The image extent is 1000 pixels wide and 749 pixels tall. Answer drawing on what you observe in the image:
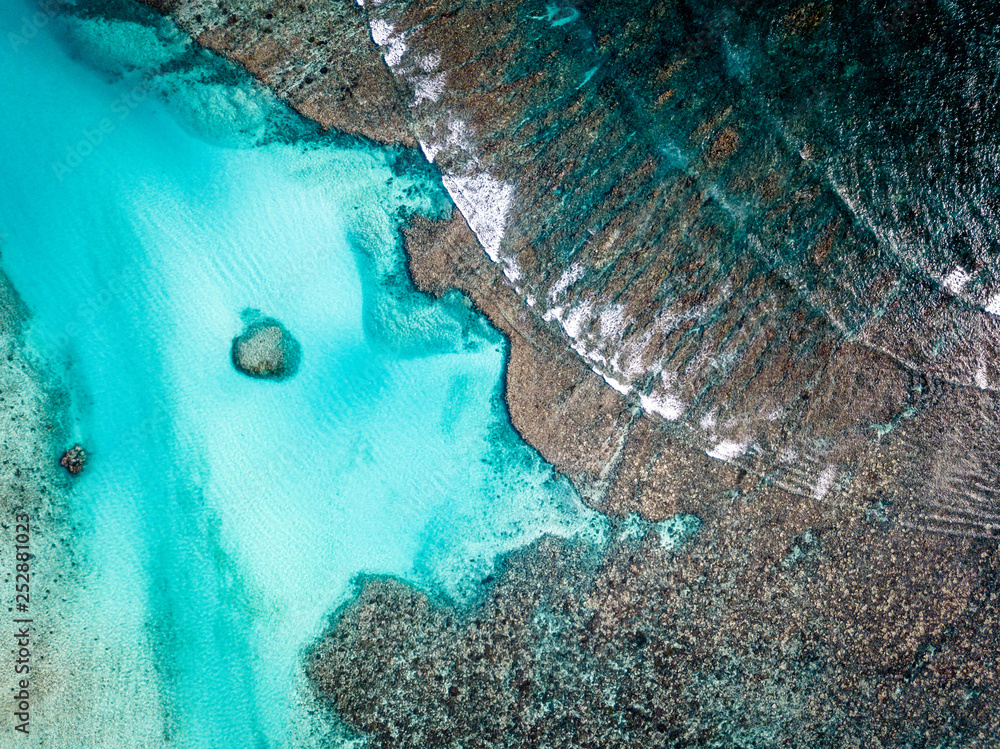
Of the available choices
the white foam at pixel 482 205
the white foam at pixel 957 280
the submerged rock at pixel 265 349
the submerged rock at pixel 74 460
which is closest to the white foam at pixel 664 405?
the white foam at pixel 482 205

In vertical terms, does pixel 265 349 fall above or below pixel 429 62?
below

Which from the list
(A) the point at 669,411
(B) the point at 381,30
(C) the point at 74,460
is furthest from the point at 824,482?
(C) the point at 74,460

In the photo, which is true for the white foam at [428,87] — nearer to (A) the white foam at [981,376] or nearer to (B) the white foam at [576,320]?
(B) the white foam at [576,320]

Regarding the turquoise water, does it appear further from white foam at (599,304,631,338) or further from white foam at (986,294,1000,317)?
white foam at (986,294,1000,317)

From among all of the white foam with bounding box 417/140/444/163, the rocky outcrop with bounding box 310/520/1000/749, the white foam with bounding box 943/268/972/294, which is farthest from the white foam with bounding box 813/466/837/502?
the white foam with bounding box 417/140/444/163

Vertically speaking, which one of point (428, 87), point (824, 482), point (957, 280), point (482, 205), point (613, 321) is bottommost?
point (824, 482)

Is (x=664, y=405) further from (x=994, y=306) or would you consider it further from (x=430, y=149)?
(x=430, y=149)
